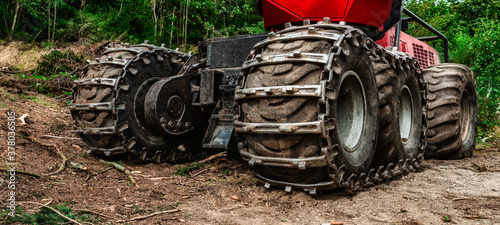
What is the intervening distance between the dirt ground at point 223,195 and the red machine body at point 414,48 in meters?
1.85

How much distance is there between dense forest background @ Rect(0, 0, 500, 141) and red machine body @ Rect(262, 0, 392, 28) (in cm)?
605

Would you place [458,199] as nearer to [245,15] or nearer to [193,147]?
[193,147]

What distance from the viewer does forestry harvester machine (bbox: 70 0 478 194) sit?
8.11ft

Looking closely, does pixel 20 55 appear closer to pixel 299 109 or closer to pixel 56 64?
pixel 56 64

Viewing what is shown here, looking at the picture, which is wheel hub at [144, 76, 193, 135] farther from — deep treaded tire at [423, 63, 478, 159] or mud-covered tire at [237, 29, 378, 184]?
deep treaded tire at [423, 63, 478, 159]

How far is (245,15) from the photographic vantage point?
16750 millimetres

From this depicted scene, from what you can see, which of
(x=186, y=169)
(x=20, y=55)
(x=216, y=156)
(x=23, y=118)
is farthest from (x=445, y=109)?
(x=20, y=55)

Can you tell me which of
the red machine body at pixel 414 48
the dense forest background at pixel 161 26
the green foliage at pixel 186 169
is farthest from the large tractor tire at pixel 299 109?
the dense forest background at pixel 161 26

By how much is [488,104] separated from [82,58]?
9.52 meters

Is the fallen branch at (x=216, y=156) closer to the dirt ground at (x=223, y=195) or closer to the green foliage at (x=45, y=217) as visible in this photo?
the dirt ground at (x=223, y=195)

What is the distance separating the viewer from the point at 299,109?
244 cm

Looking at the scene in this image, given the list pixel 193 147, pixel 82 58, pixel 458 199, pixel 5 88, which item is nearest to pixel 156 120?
pixel 193 147

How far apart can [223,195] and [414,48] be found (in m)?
4.72

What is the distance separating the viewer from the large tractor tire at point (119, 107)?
367 cm
